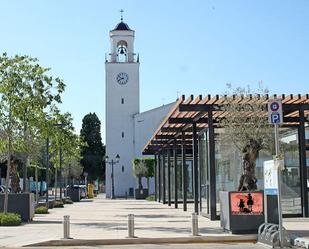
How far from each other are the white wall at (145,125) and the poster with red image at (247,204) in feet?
187

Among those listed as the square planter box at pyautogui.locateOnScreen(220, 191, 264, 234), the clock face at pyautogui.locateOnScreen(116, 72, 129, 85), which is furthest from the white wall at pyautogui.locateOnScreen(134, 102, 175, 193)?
the square planter box at pyautogui.locateOnScreen(220, 191, 264, 234)

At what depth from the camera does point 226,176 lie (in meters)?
25.7

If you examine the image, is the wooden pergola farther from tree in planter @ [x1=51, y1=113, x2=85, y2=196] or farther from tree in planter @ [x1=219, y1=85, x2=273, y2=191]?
tree in planter @ [x1=51, y1=113, x2=85, y2=196]

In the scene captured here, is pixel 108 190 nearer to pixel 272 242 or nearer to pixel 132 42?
pixel 132 42

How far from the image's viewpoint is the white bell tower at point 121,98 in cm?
7475

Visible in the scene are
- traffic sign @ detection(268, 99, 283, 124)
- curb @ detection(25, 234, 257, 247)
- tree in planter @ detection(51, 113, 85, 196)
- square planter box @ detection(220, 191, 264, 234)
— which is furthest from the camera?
tree in planter @ detection(51, 113, 85, 196)

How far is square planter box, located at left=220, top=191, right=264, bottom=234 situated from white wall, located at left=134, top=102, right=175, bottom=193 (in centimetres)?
5700

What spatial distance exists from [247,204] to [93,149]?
84809 millimetres

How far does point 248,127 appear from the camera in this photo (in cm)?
2242

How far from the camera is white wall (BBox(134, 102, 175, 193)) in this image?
76.1 metres

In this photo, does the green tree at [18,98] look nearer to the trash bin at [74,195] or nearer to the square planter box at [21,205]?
the square planter box at [21,205]

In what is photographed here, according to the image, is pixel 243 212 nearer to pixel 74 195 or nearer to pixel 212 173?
pixel 212 173

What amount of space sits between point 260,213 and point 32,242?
23.5 ft

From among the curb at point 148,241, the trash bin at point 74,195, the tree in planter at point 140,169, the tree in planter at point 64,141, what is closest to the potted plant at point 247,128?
the curb at point 148,241
